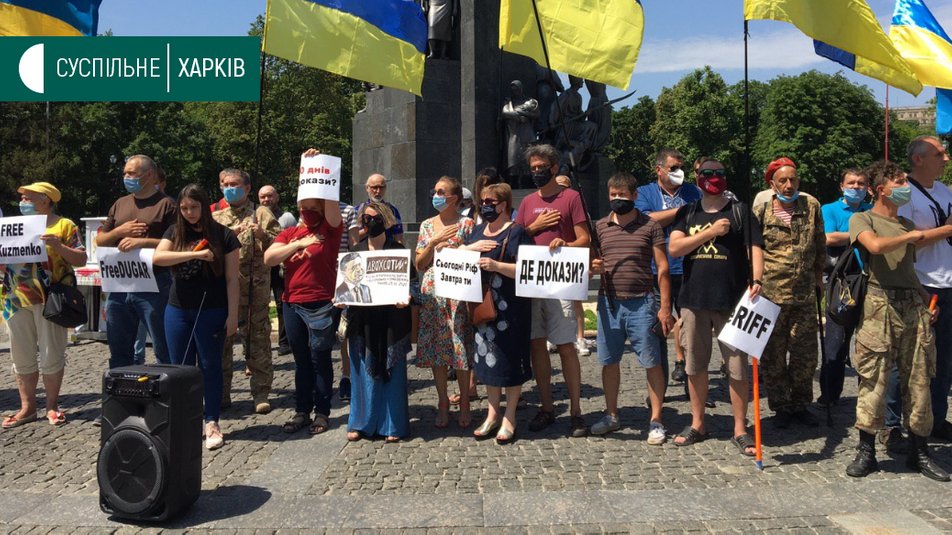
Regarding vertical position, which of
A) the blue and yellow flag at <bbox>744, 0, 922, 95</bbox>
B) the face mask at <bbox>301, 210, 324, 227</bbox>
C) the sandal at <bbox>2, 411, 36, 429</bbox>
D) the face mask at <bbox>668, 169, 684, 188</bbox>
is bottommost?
the sandal at <bbox>2, 411, 36, 429</bbox>

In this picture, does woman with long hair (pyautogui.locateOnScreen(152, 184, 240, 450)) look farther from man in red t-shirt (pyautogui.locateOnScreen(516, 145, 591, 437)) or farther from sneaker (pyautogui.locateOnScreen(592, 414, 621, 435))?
sneaker (pyautogui.locateOnScreen(592, 414, 621, 435))

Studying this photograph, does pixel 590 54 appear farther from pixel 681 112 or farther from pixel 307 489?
pixel 681 112


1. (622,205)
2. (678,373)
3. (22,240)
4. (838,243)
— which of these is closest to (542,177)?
(622,205)

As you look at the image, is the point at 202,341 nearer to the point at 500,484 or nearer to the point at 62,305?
the point at 62,305

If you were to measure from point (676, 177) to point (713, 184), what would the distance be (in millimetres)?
998

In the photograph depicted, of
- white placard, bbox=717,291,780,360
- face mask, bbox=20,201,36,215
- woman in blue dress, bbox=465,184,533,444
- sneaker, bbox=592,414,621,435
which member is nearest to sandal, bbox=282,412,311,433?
woman in blue dress, bbox=465,184,533,444

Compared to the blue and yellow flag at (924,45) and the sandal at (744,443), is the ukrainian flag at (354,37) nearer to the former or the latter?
the sandal at (744,443)

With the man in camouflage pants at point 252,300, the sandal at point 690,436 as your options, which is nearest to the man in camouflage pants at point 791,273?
the sandal at point 690,436

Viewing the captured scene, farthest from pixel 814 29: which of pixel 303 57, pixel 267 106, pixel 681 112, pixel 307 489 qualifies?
→ pixel 681 112

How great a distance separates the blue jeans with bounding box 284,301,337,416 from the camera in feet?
19.9

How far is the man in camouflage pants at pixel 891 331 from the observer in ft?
15.9

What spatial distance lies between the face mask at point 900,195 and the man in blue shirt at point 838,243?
4.31 ft

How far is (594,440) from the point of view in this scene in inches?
226

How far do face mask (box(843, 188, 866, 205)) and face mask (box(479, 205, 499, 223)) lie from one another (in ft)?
10.3
